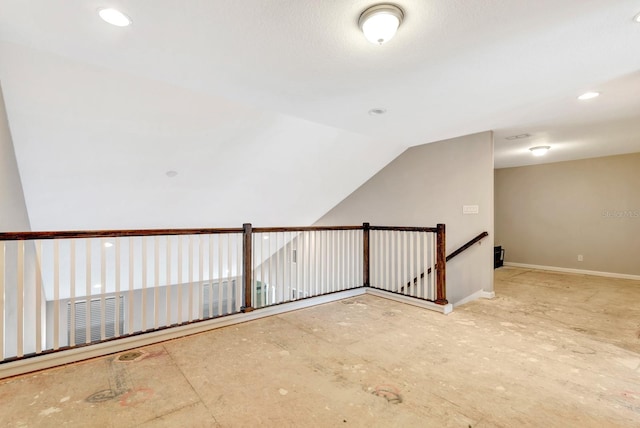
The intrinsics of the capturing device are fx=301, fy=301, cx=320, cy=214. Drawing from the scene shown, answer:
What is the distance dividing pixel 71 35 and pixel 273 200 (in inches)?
149

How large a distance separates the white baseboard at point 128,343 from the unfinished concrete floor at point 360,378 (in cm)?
9

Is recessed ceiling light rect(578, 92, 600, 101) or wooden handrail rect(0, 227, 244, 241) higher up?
Result: recessed ceiling light rect(578, 92, 600, 101)

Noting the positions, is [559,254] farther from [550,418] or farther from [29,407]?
[29,407]

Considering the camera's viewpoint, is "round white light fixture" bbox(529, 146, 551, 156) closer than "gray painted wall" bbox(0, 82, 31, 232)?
No

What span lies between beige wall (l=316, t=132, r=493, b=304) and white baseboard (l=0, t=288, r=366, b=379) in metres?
2.59

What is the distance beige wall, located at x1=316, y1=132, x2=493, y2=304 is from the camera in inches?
173

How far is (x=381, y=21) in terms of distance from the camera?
5.93 feet

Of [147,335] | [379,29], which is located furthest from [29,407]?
[379,29]

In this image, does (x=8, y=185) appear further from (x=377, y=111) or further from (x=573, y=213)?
(x=573, y=213)

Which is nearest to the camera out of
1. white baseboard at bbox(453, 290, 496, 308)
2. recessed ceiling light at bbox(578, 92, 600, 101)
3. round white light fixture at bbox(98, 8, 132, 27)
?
round white light fixture at bbox(98, 8, 132, 27)

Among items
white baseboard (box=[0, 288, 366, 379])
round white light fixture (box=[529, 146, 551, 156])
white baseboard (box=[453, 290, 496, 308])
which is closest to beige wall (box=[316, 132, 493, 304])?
white baseboard (box=[453, 290, 496, 308])

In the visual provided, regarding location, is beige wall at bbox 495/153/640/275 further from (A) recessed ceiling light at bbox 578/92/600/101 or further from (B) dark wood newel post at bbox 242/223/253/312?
(B) dark wood newel post at bbox 242/223/253/312

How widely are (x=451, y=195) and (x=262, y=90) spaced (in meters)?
3.38

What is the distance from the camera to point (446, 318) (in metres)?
3.33
